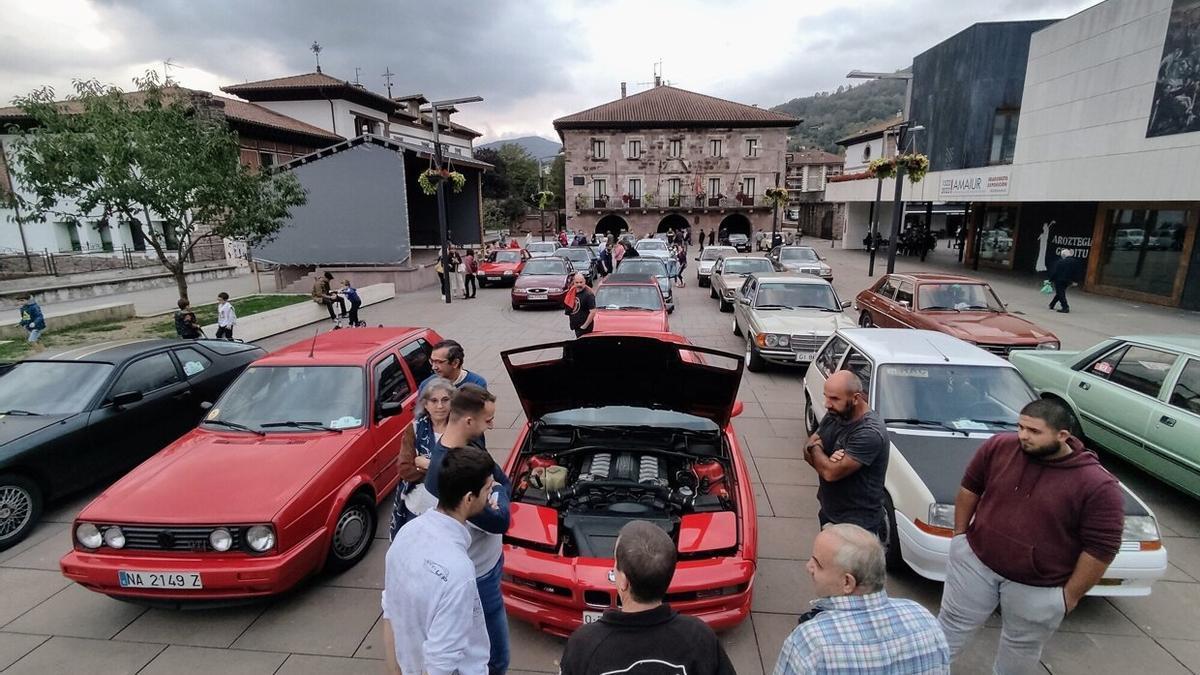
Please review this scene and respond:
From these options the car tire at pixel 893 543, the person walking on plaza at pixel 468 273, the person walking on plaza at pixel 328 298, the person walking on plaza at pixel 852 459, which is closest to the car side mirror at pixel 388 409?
the person walking on plaza at pixel 852 459

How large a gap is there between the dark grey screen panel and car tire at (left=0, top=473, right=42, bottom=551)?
56.2 feet

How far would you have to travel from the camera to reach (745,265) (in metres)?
17.4

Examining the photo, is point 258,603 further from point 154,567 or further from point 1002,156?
point 1002,156

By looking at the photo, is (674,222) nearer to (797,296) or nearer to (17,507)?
(797,296)

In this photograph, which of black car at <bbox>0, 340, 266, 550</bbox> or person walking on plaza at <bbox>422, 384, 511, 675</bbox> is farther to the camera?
black car at <bbox>0, 340, 266, 550</bbox>

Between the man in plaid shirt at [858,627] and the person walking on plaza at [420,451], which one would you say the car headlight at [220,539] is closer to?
the person walking on plaza at [420,451]

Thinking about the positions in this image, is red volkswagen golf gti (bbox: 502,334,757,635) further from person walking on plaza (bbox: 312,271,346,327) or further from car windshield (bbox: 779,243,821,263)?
car windshield (bbox: 779,243,821,263)

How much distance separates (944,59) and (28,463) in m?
32.4

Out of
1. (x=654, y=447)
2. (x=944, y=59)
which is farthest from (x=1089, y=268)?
(x=654, y=447)

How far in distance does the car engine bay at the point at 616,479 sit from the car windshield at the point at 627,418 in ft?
0.23

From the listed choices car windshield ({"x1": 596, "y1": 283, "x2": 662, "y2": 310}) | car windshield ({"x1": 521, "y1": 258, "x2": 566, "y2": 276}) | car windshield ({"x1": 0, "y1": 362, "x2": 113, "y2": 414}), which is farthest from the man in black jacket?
car windshield ({"x1": 521, "y1": 258, "x2": 566, "y2": 276})

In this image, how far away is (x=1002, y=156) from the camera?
77.2ft

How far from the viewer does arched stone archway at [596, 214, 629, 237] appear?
4722cm

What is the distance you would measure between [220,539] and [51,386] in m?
3.62
